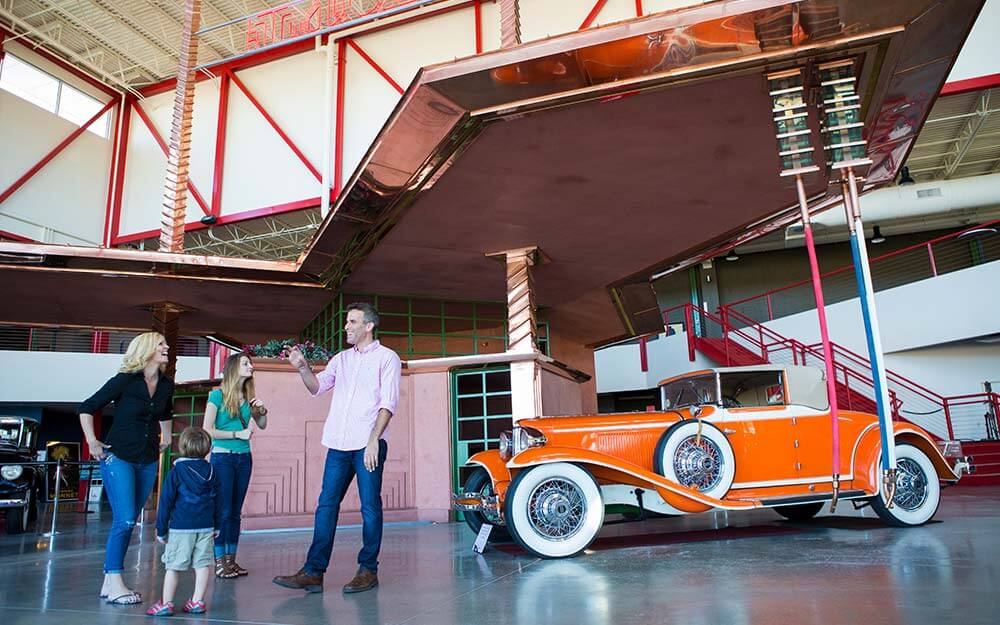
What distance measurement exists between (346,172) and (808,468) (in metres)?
15.8

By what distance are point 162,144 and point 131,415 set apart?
67.3ft

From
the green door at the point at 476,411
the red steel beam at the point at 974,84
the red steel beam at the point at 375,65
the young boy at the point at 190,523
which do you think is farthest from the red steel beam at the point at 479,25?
the young boy at the point at 190,523

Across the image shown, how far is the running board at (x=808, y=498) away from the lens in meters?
5.95

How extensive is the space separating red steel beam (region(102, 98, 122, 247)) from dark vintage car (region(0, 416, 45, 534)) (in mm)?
12249

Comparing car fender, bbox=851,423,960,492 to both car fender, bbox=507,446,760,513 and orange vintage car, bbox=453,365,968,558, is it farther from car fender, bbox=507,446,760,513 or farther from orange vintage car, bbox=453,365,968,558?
car fender, bbox=507,446,760,513

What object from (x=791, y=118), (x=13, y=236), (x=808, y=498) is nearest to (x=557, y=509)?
(x=808, y=498)

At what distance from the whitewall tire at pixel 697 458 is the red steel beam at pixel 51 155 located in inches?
835

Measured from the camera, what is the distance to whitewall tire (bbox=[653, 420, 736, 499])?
5879mm

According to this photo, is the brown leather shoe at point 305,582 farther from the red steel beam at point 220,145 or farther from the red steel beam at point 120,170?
the red steel beam at point 120,170

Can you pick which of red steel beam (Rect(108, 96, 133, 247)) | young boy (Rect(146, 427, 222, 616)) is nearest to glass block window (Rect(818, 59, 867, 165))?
young boy (Rect(146, 427, 222, 616))

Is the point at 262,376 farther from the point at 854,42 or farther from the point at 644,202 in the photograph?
the point at 854,42

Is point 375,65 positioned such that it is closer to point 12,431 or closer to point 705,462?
point 12,431

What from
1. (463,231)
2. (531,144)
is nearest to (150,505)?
(463,231)

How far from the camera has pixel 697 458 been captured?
235 inches
